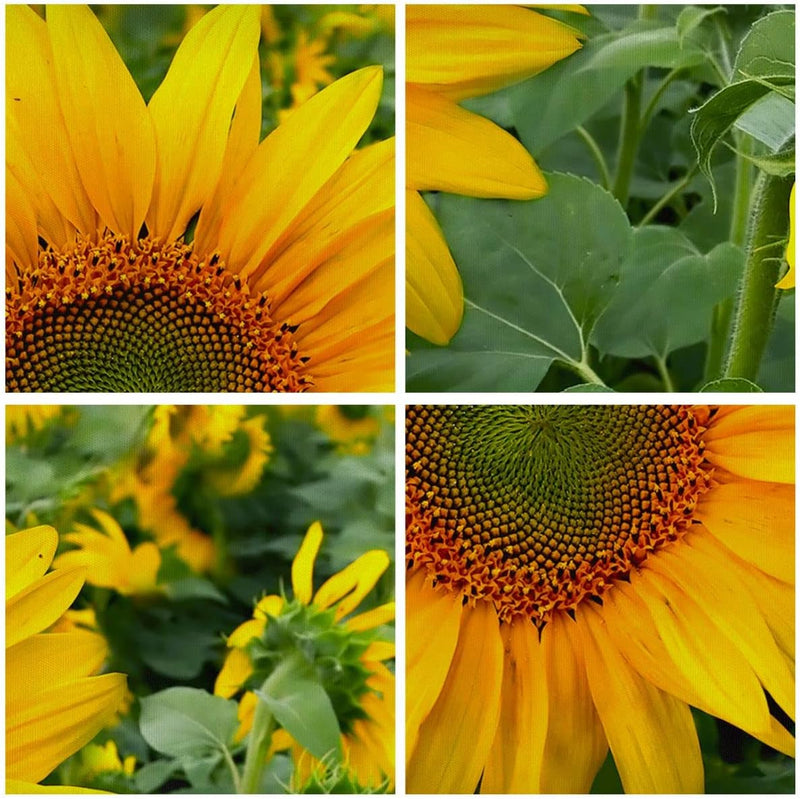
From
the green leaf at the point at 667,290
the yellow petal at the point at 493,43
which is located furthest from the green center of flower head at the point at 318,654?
the yellow petal at the point at 493,43

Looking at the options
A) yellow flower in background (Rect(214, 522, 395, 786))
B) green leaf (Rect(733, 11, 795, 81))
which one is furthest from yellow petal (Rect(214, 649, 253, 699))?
green leaf (Rect(733, 11, 795, 81))

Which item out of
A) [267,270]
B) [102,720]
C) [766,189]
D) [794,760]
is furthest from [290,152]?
[794,760]

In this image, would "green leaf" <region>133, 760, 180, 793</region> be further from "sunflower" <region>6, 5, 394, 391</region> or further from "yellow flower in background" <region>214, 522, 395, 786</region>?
"sunflower" <region>6, 5, 394, 391</region>

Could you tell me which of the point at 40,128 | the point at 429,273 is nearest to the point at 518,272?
the point at 429,273

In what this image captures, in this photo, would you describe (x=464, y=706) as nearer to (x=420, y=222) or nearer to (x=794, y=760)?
(x=794, y=760)

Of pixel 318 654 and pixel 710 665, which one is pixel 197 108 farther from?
pixel 710 665
